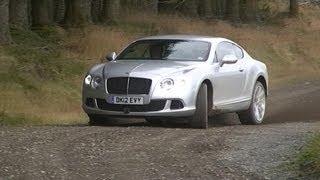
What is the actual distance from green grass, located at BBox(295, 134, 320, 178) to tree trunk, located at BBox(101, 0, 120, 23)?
60.6ft

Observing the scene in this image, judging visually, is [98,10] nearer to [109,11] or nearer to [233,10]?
[109,11]

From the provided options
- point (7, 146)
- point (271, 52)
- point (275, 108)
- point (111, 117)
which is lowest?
point (271, 52)

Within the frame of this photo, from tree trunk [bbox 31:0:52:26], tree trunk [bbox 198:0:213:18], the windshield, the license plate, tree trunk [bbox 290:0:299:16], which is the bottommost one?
tree trunk [bbox 290:0:299:16]

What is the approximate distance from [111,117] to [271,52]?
60.8 feet

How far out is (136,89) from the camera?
A: 10.1 m

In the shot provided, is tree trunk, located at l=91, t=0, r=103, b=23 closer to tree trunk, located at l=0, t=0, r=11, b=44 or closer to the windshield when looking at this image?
tree trunk, located at l=0, t=0, r=11, b=44

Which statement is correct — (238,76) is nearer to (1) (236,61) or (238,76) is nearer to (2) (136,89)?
(1) (236,61)

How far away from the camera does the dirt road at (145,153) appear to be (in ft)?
21.7

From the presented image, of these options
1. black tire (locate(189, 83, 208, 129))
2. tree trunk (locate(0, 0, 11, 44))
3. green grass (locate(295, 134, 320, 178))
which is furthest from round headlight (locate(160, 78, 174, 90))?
tree trunk (locate(0, 0, 11, 44))

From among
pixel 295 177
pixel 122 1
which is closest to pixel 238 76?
pixel 295 177

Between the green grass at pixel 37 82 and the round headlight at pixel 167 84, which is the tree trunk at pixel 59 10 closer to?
the green grass at pixel 37 82

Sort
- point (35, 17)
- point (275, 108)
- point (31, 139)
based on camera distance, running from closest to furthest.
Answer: point (31, 139) → point (275, 108) → point (35, 17)

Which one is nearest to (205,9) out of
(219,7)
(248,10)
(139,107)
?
(248,10)

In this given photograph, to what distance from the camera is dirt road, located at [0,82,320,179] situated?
6609 mm
